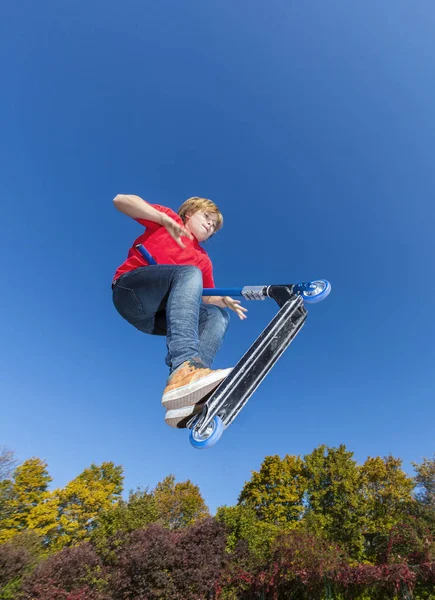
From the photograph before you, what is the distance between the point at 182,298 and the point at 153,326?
0.68 metres

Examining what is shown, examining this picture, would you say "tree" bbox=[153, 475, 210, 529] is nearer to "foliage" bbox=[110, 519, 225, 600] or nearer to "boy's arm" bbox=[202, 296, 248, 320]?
"foliage" bbox=[110, 519, 225, 600]

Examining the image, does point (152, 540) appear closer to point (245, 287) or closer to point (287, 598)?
point (287, 598)

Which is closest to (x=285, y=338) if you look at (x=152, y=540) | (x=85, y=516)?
(x=152, y=540)

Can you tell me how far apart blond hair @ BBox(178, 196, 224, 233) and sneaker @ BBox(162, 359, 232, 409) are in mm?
1592

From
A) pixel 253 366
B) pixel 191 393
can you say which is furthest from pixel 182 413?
pixel 253 366

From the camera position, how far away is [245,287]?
2721 millimetres

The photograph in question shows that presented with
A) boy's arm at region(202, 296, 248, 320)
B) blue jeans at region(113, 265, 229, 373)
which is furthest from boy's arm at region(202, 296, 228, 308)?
blue jeans at region(113, 265, 229, 373)

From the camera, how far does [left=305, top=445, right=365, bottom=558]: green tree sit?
21.0 metres

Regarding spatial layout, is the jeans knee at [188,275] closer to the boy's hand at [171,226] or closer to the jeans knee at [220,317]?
the boy's hand at [171,226]

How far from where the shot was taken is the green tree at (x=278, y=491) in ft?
80.5

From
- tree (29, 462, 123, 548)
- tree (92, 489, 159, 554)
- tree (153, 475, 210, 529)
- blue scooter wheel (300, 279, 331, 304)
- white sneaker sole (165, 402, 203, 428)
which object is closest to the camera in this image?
white sneaker sole (165, 402, 203, 428)

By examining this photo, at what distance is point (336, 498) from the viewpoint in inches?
912

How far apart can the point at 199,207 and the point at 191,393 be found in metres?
1.77

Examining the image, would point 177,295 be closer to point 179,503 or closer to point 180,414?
point 180,414
